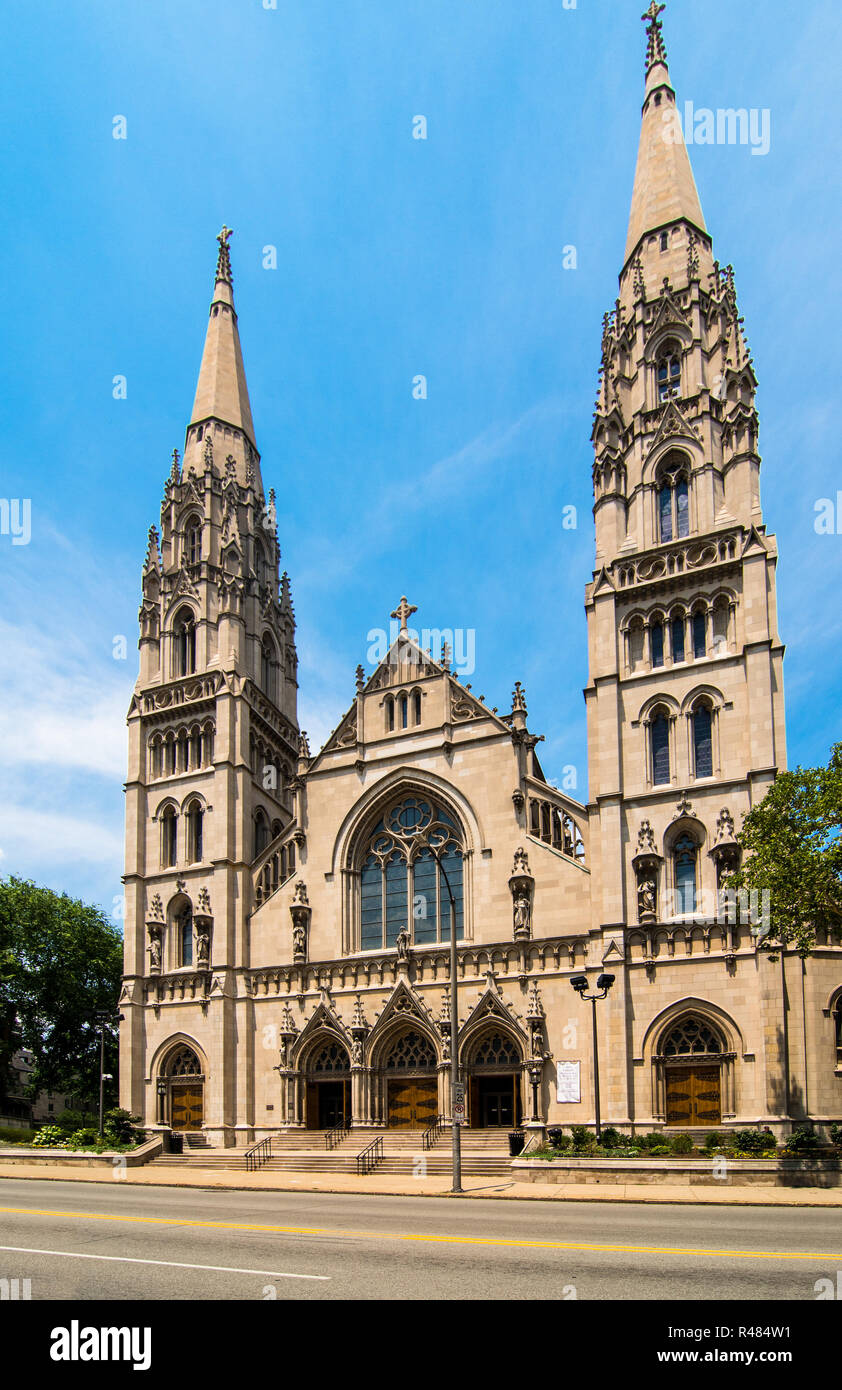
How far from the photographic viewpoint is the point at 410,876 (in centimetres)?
4297

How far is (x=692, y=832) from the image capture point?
121 feet

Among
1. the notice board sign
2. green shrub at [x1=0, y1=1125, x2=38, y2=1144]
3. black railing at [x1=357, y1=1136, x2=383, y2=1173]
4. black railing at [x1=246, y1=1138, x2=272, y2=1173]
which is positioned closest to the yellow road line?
black railing at [x1=357, y1=1136, x2=383, y2=1173]

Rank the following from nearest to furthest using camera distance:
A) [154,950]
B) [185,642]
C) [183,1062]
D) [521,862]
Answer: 1. [521,862]
2. [183,1062]
3. [154,950]
4. [185,642]

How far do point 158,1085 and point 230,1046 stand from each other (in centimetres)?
412

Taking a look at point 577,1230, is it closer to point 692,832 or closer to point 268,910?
point 692,832

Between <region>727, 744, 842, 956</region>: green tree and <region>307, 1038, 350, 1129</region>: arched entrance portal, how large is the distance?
62.7 ft

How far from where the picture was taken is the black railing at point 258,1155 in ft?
124

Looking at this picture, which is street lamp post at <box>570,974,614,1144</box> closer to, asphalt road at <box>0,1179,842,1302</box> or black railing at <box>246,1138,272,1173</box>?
asphalt road at <box>0,1179,842,1302</box>

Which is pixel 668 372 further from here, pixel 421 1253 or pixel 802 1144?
pixel 421 1253

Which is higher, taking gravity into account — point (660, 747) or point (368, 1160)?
point (660, 747)

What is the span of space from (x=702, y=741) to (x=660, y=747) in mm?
1582

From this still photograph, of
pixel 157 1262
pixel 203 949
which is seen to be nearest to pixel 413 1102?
pixel 203 949
